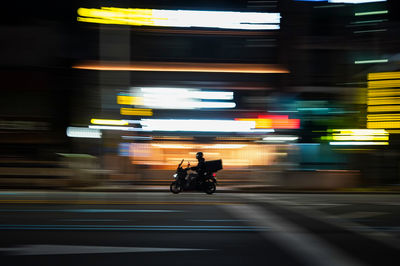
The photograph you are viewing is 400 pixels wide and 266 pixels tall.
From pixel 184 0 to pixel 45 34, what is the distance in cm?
907

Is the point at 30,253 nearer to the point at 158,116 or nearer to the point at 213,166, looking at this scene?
the point at 213,166

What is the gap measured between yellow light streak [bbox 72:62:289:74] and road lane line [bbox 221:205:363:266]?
1629cm

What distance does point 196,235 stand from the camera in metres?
7.48

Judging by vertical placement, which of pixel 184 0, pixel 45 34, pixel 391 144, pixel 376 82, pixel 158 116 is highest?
pixel 184 0

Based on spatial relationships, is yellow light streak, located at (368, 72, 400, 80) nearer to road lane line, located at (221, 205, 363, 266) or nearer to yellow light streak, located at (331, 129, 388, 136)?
yellow light streak, located at (331, 129, 388, 136)

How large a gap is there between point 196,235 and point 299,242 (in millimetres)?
1780

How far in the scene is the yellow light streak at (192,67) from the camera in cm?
2523

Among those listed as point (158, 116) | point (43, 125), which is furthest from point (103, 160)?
point (43, 125)

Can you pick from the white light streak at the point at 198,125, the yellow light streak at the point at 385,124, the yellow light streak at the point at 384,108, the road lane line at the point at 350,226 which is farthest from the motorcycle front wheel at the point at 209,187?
the yellow light streak at the point at 384,108

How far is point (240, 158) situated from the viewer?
79.5ft

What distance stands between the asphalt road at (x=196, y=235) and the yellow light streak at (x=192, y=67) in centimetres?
1499

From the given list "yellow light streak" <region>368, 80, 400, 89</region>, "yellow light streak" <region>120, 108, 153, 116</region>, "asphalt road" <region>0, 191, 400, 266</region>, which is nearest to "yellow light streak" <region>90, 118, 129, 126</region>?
"yellow light streak" <region>120, 108, 153, 116</region>

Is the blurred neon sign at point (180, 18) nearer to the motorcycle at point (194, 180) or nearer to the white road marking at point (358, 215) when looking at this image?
the motorcycle at point (194, 180)

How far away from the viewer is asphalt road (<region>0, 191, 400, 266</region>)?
5.88 m
